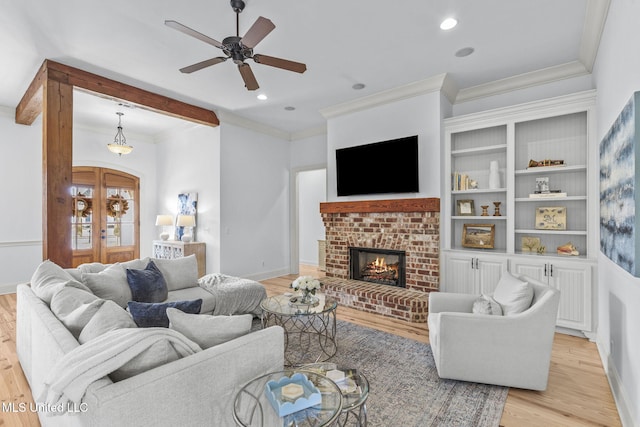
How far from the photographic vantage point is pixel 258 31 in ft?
7.59

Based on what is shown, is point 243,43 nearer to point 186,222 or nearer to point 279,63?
point 279,63

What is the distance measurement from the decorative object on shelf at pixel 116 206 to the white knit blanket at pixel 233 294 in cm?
376

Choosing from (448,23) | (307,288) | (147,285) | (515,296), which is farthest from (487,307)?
(147,285)

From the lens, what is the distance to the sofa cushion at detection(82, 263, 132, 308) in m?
2.85

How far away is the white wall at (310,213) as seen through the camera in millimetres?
8117

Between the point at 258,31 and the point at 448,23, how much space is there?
1.72 m

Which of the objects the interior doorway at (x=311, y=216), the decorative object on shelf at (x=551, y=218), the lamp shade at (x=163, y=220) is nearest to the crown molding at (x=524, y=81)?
the decorative object on shelf at (x=551, y=218)

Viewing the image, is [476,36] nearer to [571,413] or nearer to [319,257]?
[571,413]

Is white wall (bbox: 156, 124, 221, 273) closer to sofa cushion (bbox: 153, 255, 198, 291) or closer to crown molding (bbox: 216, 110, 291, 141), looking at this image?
crown molding (bbox: 216, 110, 291, 141)

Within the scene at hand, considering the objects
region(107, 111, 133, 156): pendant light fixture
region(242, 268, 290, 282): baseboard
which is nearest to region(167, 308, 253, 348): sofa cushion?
region(242, 268, 290, 282): baseboard

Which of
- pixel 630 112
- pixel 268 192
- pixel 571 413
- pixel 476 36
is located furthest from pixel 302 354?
pixel 268 192

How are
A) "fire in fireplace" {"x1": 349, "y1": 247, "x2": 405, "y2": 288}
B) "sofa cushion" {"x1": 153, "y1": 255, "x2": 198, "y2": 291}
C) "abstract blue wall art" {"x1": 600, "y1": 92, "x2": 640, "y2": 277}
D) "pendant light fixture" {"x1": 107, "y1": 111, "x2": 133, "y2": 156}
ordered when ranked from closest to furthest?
"abstract blue wall art" {"x1": 600, "y1": 92, "x2": 640, "y2": 277}
"sofa cushion" {"x1": 153, "y1": 255, "x2": 198, "y2": 291}
"fire in fireplace" {"x1": 349, "y1": 247, "x2": 405, "y2": 288}
"pendant light fixture" {"x1": 107, "y1": 111, "x2": 133, "y2": 156}

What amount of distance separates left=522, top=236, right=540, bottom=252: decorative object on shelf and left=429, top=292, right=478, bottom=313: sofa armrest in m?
1.53

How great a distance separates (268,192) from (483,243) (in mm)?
3831
